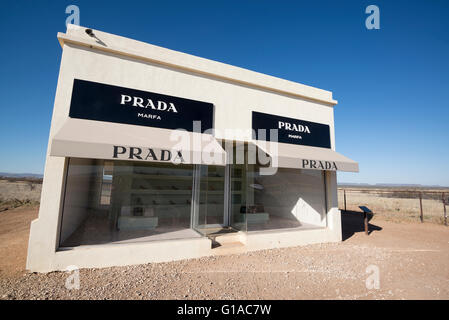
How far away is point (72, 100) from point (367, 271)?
8615 millimetres

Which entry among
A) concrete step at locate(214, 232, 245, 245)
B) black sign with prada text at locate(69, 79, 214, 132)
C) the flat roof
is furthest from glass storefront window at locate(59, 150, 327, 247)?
the flat roof

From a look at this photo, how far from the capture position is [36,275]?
4.52 metres

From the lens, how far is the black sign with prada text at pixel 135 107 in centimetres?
540

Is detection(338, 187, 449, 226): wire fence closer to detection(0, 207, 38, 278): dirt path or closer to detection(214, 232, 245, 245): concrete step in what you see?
detection(214, 232, 245, 245): concrete step

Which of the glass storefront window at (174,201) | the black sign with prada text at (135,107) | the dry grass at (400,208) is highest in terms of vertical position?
the black sign with prada text at (135,107)

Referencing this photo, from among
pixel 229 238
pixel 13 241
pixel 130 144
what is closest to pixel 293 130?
pixel 229 238

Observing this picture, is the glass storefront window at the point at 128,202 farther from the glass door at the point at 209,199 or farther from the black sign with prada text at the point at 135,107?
the black sign with prada text at the point at 135,107

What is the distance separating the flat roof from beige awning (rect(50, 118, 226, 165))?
211cm

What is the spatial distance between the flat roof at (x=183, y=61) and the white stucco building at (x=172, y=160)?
0.12ft

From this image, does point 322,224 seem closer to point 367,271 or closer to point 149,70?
point 367,271

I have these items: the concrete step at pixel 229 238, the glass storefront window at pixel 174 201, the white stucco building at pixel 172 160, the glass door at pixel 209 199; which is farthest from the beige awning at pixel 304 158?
the concrete step at pixel 229 238

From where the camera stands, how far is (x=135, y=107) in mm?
5902
